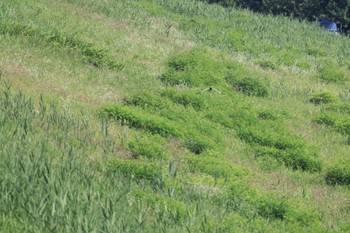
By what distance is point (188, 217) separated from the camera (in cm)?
990

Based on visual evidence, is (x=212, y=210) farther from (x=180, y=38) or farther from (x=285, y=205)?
(x=180, y=38)

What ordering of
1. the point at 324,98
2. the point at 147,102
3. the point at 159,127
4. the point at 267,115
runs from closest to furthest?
the point at 159,127 < the point at 147,102 < the point at 267,115 < the point at 324,98

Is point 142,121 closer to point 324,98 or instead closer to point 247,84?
point 247,84

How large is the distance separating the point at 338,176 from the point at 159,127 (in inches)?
154

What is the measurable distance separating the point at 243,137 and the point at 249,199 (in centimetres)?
497

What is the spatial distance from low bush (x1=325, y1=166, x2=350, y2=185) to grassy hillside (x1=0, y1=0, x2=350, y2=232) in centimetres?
3

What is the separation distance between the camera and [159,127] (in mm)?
15828

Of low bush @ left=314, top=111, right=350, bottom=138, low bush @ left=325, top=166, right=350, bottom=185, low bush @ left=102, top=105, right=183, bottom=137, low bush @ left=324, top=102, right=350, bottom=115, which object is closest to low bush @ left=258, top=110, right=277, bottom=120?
low bush @ left=314, top=111, right=350, bottom=138

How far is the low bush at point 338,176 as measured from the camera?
50.4 feet

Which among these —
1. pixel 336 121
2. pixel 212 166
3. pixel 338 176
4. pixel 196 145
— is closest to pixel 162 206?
pixel 212 166

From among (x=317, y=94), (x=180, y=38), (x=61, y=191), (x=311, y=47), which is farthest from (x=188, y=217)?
(x=311, y=47)

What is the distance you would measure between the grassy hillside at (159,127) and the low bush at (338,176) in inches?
1.1

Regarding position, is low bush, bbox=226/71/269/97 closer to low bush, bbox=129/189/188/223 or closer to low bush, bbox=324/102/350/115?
low bush, bbox=324/102/350/115

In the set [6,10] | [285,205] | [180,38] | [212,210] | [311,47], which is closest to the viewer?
[212,210]
